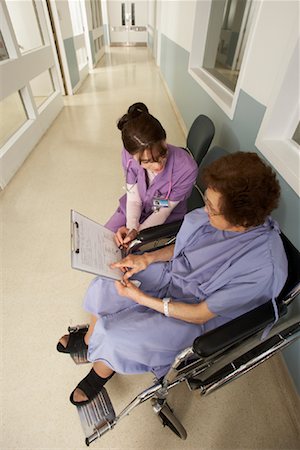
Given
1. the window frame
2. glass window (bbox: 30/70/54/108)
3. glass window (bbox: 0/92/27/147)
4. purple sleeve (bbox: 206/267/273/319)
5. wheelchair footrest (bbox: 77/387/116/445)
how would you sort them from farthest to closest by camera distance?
glass window (bbox: 30/70/54/108) → glass window (bbox: 0/92/27/147) → the window frame → wheelchair footrest (bbox: 77/387/116/445) → purple sleeve (bbox: 206/267/273/319)

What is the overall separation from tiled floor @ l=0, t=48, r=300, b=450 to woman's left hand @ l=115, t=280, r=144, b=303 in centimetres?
55

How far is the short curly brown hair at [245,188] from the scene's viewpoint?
2.24 feet

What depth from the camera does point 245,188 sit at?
26.9 inches

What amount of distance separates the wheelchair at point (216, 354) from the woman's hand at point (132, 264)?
0.09 metres

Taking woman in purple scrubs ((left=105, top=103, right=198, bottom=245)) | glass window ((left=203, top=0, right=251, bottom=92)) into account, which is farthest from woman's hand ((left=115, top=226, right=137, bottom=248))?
glass window ((left=203, top=0, right=251, bottom=92))

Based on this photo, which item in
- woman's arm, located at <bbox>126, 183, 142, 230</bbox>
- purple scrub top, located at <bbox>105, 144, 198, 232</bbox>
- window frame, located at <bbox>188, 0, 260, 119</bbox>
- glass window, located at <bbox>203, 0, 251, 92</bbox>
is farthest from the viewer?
glass window, located at <bbox>203, 0, 251, 92</bbox>

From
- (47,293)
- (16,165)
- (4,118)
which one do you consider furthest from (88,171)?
(4,118)

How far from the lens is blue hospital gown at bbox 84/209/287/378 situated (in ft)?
2.47

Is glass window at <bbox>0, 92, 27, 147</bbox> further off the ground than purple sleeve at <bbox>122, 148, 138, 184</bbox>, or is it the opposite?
purple sleeve at <bbox>122, 148, 138, 184</bbox>

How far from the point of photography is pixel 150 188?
1.29 m

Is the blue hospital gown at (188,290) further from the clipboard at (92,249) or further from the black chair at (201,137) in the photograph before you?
the black chair at (201,137)

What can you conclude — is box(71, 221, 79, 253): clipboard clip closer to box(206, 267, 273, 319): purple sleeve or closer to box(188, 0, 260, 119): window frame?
box(206, 267, 273, 319): purple sleeve

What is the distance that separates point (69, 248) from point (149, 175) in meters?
0.93

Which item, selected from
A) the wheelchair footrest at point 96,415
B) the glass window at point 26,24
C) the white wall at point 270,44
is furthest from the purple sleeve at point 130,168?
the glass window at point 26,24
